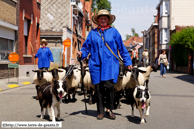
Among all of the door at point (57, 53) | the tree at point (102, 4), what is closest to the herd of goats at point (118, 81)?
the door at point (57, 53)

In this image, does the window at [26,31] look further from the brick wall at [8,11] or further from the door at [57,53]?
the door at [57,53]

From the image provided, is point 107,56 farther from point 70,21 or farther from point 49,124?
point 70,21

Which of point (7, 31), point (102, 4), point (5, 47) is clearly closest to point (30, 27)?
point (7, 31)

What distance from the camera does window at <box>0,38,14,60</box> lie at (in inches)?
663

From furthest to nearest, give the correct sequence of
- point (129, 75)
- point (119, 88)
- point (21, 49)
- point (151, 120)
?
point (21, 49), point (129, 75), point (119, 88), point (151, 120)

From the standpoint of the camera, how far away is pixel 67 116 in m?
6.30

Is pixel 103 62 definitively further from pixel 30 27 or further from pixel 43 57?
pixel 30 27

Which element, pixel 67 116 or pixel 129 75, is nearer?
pixel 67 116

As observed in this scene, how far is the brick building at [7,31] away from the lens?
16.6 m

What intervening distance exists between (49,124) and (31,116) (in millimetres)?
1079

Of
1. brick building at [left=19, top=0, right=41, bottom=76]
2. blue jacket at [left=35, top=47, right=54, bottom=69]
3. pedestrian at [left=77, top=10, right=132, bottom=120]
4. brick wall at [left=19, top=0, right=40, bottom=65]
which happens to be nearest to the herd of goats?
pedestrian at [left=77, top=10, right=132, bottom=120]

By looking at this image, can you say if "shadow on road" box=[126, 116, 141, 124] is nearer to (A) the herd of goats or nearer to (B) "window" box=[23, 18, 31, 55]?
(A) the herd of goats

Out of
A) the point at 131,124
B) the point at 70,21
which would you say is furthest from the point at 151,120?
the point at 70,21

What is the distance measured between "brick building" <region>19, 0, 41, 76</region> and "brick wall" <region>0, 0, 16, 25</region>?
1.14m
